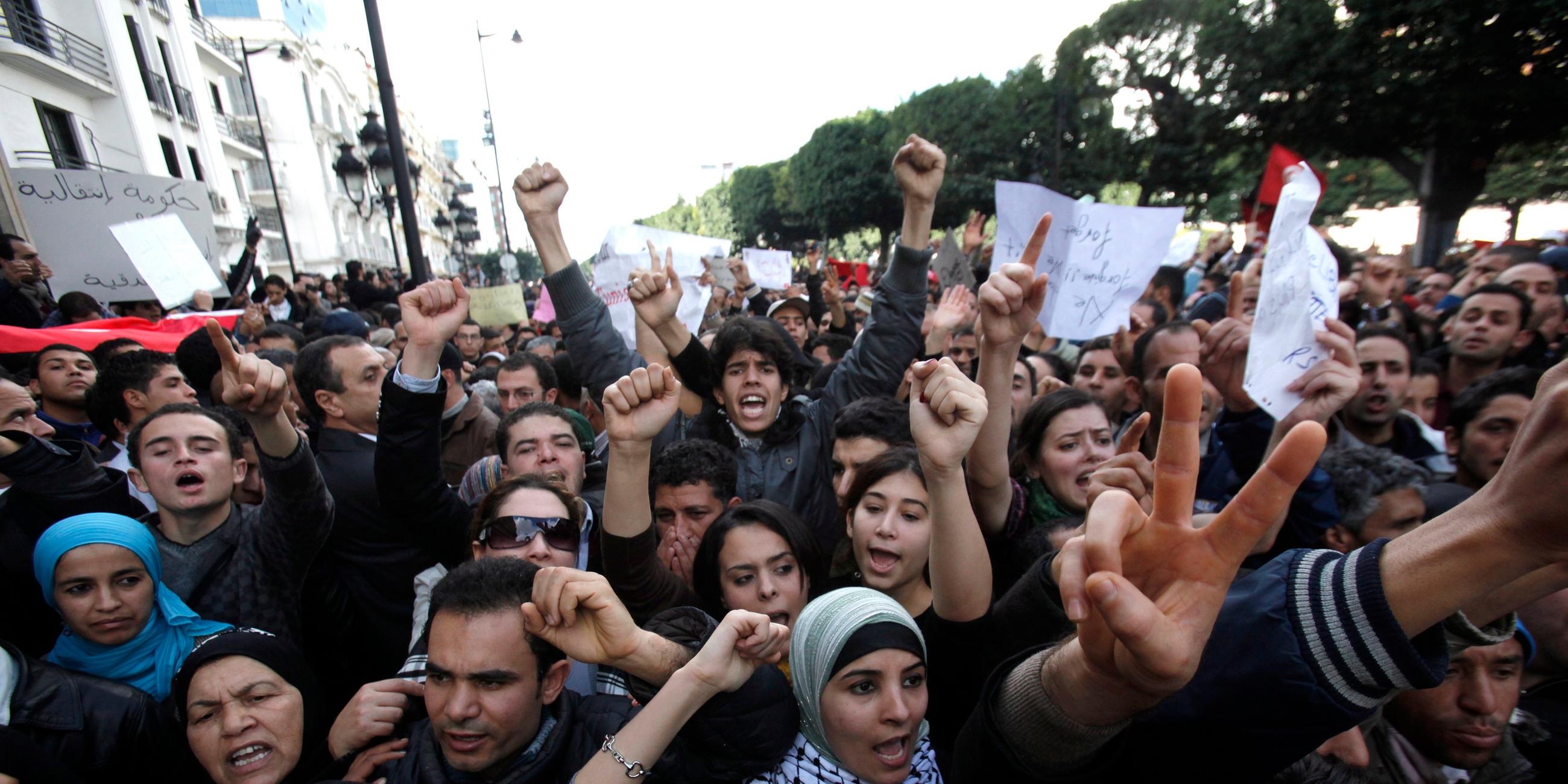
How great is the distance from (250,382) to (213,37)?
36345 millimetres

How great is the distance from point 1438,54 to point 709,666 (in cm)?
1934

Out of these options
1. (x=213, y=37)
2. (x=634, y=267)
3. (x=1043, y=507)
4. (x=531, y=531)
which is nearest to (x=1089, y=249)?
(x=1043, y=507)

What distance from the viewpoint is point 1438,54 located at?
1397 cm

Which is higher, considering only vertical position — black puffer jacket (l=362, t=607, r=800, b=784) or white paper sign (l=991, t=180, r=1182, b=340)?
white paper sign (l=991, t=180, r=1182, b=340)

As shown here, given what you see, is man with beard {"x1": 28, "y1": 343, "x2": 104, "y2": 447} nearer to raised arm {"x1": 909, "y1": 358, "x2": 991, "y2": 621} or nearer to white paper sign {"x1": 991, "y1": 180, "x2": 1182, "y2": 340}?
raised arm {"x1": 909, "y1": 358, "x2": 991, "y2": 621}

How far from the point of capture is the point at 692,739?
158 centimetres

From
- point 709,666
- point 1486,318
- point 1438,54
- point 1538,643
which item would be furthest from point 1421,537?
point 1438,54

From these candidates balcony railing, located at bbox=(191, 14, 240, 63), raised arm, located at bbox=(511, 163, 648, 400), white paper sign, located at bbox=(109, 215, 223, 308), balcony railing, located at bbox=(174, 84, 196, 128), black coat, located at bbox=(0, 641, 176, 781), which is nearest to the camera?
black coat, located at bbox=(0, 641, 176, 781)

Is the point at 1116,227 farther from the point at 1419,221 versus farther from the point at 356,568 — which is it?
the point at 1419,221

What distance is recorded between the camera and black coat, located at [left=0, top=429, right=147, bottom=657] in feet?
7.47

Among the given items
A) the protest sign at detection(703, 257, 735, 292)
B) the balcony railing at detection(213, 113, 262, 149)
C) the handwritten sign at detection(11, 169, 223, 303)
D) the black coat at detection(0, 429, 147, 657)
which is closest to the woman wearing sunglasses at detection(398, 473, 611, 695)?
the black coat at detection(0, 429, 147, 657)

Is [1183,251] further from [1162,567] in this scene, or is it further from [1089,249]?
[1162,567]

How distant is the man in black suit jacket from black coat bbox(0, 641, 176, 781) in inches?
22.7

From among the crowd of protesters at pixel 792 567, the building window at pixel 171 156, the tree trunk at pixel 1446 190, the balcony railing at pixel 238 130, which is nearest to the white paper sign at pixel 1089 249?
the crowd of protesters at pixel 792 567
